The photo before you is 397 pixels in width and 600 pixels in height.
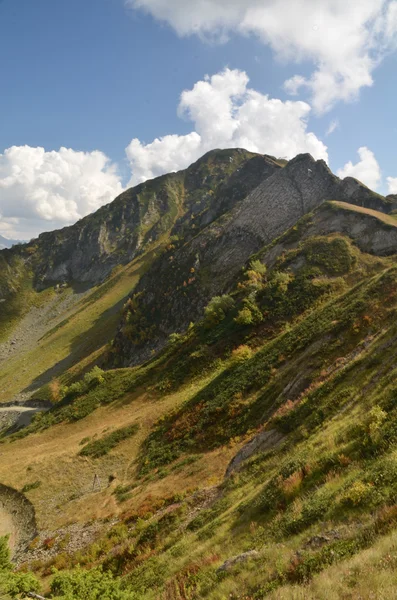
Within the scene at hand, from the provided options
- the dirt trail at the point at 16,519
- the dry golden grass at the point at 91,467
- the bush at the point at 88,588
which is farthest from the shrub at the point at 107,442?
the bush at the point at 88,588

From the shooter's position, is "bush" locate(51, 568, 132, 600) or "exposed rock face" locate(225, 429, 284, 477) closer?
"bush" locate(51, 568, 132, 600)

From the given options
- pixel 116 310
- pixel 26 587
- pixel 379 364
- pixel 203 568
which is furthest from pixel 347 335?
pixel 116 310

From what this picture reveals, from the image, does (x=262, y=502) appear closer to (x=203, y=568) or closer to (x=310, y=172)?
(x=203, y=568)

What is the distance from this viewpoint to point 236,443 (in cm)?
2614

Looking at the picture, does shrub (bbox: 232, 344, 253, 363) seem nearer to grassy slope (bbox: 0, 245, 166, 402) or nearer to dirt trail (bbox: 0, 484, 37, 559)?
dirt trail (bbox: 0, 484, 37, 559)

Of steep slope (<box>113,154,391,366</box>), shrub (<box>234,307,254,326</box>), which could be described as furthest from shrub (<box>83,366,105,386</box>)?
shrub (<box>234,307,254,326</box>)

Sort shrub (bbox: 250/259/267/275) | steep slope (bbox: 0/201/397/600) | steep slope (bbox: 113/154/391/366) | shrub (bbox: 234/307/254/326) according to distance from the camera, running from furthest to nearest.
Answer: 1. steep slope (bbox: 113/154/391/366)
2. shrub (bbox: 250/259/267/275)
3. shrub (bbox: 234/307/254/326)
4. steep slope (bbox: 0/201/397/600)

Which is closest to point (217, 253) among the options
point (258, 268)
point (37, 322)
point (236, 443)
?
point (258, 268)

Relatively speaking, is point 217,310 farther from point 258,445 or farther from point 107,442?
point 258,445

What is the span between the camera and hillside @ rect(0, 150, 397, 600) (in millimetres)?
9383

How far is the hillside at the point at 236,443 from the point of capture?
9.38 meters

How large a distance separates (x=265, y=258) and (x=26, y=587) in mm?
62978

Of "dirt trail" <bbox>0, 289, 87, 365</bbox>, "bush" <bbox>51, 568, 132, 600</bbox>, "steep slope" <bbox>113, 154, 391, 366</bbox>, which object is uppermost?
"dirt trail" <bbox>0, 289, 87, 365</bbox>

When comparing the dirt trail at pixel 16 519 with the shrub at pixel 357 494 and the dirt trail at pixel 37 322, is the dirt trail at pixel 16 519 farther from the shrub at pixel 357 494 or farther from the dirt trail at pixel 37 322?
the dirt trail at pixel 37 322
